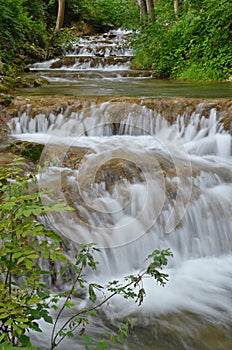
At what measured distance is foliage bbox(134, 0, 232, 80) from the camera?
997 cm

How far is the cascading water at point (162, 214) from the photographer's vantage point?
3.05 m

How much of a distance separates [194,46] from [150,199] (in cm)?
786

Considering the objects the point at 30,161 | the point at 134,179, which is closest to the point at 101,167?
the point at 134,179

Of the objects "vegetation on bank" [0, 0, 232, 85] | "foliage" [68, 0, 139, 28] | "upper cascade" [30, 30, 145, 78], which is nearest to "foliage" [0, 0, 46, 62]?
"vegetation on bank" [0, 0, 232, 85]

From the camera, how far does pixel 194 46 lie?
10.7 meters

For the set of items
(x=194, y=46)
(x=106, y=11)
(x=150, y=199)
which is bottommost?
(x=150, y=199)

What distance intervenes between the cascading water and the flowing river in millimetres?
10

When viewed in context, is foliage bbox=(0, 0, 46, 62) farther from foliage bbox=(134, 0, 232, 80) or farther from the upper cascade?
foliage bbox=(134, 0, 232, 80)

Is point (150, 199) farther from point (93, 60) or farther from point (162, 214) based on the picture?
point (93, 60)

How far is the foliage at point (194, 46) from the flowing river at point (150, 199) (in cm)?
287

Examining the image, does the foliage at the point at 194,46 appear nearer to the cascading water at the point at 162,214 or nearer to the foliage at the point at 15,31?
the foliage at the point at 15,31

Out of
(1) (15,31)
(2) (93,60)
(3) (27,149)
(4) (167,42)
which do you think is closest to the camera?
(3) (27,149)

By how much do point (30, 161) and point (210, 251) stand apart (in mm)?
2556

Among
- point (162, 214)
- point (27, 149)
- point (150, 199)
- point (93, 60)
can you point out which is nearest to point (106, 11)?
point (93, 60)
